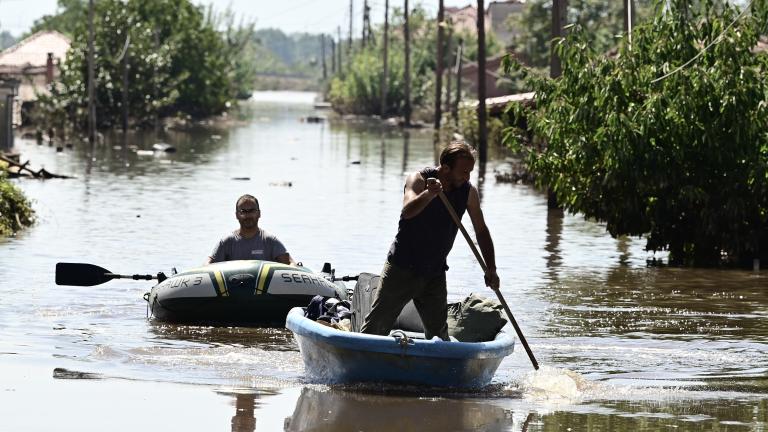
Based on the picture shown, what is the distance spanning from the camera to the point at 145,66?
75.8 m

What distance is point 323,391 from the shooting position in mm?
11773

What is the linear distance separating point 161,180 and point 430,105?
2454 inches

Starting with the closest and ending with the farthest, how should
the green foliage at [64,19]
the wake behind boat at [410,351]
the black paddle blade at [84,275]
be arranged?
the wake behind boat at [410,351], the black paddle blade at [84,275], the green foliage at [64,19]

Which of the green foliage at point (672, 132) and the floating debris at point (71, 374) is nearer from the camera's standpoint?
the floating debris at point (71, 374)

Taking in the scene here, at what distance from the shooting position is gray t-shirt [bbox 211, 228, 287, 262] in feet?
50.5

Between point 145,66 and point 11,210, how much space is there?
169 ft

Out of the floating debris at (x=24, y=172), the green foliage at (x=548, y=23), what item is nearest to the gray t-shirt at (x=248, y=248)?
the floating debris at (x=24, y=172)

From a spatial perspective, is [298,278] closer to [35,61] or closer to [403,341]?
[403,341]

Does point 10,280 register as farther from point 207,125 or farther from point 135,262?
point 207,125

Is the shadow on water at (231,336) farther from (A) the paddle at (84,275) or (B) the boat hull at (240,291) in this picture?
(A) the paddle at (84,275)

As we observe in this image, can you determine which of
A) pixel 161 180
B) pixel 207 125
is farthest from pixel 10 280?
pixel 207 125

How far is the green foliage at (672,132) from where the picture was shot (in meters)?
20.2

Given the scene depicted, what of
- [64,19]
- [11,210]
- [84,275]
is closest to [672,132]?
[84,275]

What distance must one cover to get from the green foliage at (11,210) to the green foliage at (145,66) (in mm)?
41936
